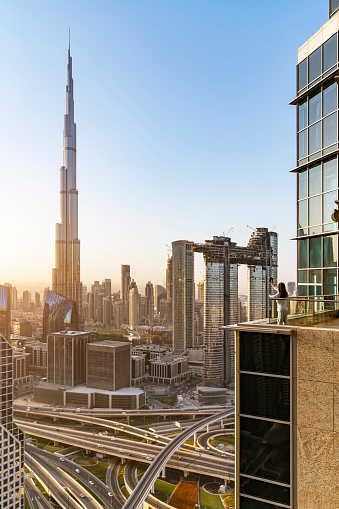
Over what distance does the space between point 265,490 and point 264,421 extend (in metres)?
1.00

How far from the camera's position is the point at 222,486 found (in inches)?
1224

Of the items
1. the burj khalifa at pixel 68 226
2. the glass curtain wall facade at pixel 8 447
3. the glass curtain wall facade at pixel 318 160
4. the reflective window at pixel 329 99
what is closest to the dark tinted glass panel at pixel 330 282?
the glass curtain wall facade at pixel 318 160

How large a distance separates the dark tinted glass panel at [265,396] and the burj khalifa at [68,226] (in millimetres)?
118514

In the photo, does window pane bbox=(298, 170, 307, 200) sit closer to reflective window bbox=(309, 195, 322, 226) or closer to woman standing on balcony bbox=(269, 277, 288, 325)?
reflective window bbox=(309, 195, 322, 226)

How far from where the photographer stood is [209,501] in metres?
29.2

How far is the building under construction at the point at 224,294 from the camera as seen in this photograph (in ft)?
226

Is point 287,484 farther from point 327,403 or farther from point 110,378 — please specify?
point 110,378

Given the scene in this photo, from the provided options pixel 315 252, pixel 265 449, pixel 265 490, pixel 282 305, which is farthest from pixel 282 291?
pixel 315 252

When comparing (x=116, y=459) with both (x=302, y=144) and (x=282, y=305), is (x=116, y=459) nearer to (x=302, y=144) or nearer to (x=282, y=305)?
(x=302, y=144)

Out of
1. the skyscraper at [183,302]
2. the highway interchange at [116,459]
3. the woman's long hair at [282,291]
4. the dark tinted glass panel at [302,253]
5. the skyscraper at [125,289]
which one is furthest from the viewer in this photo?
the skyscraper at [125,289]

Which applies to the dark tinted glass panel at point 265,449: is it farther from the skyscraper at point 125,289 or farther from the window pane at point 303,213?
the skyscraper at point 125,289

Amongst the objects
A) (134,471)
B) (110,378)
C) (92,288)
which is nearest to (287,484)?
(134,471)

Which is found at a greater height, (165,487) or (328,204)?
(328,204)

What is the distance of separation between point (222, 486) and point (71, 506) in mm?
12197
